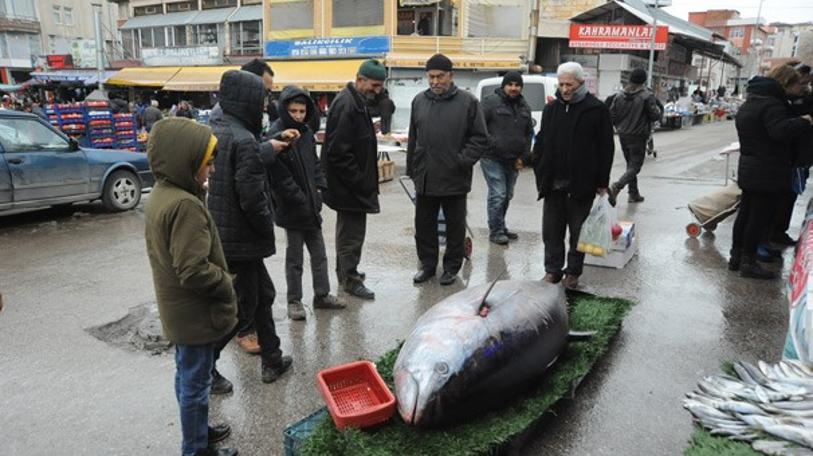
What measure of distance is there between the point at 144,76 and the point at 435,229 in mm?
33463

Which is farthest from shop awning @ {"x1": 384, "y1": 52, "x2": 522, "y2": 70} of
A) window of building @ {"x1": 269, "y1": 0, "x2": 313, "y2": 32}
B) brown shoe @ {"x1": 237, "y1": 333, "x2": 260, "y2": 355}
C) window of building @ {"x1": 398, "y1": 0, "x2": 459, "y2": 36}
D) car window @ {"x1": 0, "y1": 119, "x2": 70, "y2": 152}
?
brown shoe @ {"x1": 237, "y1": 333, "x2": 260, "y2": 355}

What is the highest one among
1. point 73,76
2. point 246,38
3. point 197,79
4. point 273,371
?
point 246,38

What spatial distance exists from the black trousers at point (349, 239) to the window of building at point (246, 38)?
28.9 meters

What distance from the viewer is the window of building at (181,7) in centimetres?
3534

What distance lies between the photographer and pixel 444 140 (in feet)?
17.1

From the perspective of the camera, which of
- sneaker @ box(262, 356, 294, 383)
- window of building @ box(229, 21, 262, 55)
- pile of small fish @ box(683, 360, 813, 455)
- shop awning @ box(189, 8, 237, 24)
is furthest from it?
shop awning @ box(189, 8, 237, 24)

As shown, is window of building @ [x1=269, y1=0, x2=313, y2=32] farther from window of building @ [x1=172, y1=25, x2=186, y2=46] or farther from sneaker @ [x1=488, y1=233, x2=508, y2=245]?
sneaker @ [x1=488, y1=233, x2=508, y2=245]

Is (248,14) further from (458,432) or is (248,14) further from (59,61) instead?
(458,432)

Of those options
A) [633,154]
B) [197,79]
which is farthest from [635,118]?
[197,79]

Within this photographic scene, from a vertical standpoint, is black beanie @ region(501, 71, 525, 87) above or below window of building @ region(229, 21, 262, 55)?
below

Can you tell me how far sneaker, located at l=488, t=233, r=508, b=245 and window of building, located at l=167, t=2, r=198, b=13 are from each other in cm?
3416

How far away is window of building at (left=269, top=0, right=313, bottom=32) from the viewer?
94.0ft

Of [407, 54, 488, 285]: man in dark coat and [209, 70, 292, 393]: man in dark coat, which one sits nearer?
[209, 70, 292, 393]: man in dark coat

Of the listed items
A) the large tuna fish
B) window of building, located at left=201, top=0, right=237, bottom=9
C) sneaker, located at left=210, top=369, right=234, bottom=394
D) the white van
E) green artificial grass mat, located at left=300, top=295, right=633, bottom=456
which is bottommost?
sneaker, located at left=210, top=369, right=234, bottom=394
